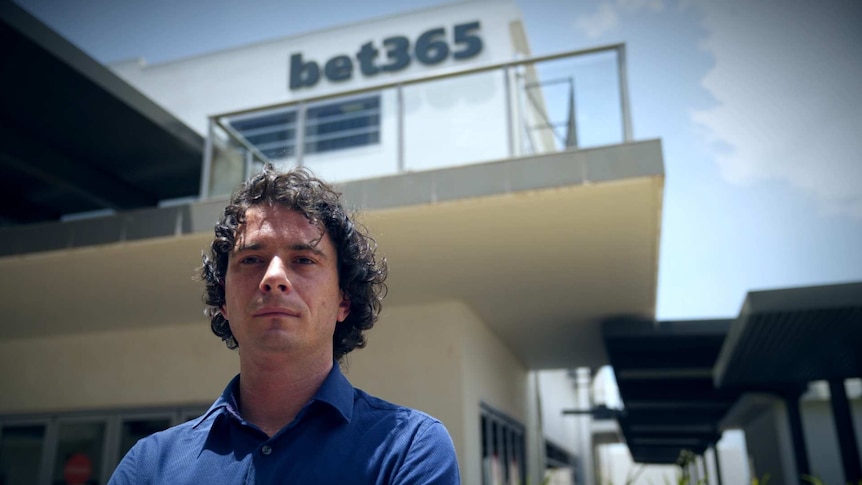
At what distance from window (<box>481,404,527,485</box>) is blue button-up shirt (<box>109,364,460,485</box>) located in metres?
6.08

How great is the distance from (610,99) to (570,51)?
1.63 ft

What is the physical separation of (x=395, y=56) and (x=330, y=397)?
8.97 meters

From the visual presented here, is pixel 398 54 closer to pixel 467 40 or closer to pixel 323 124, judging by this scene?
pixel 467 40

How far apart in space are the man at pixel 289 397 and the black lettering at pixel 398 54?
8.57 metres

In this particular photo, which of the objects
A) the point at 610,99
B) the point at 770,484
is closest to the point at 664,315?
the point at 610,99

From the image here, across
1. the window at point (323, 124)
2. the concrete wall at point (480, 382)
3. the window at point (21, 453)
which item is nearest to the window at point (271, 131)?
the window at point (323, 124)

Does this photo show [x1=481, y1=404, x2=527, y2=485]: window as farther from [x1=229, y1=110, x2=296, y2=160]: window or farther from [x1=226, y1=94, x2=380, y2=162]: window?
[x1=229, y1=110, x2=296, y2=160]: window

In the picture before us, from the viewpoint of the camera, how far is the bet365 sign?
9.46 m

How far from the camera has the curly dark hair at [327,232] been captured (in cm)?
151

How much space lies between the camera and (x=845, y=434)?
8008 mm

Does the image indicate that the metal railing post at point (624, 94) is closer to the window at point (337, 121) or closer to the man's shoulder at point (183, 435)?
the window at point (337, 121)

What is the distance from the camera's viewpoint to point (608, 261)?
19.6ft

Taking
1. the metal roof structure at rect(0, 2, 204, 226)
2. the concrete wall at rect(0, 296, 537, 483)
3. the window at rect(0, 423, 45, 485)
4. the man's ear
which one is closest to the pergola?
the concrete wall at rect(0, 296, 537, 483)

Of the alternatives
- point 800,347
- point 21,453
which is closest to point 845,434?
point 800,347
